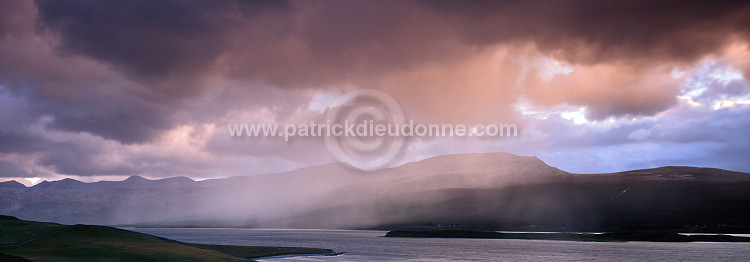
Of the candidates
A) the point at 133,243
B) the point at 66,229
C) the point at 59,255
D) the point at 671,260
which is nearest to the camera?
the point at 59,255

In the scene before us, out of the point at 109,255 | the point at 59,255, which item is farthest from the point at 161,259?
the point at 59,255

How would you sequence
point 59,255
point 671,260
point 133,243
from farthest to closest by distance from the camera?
1. point 671,260
2. point 133,243
3. point 59,255

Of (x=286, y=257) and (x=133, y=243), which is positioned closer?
(x=133, y=243)

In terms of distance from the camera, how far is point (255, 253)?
351 ft

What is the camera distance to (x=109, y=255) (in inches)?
3049

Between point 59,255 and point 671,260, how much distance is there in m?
113

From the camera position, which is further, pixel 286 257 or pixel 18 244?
pixel 286 257

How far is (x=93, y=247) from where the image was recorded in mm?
81750

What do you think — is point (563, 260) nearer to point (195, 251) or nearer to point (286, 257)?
point (286, 257)

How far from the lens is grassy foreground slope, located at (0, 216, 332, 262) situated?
76.1 meters

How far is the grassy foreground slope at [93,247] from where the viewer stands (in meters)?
76.1

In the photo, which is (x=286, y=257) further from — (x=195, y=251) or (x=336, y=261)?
(x=195, y=251)

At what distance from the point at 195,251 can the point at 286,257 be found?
21336mm

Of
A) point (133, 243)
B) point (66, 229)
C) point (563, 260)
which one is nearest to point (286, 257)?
point (133, 243)
